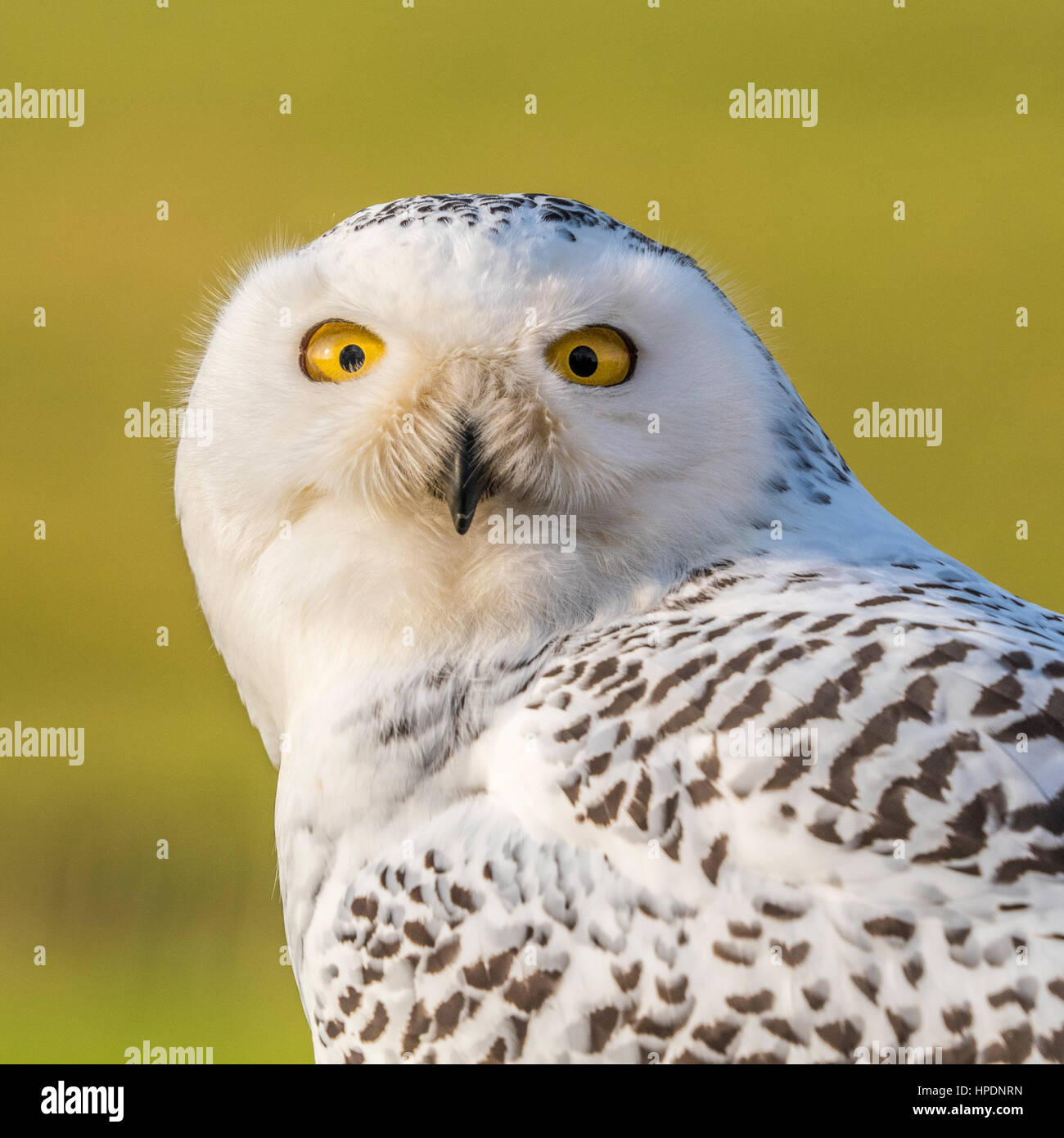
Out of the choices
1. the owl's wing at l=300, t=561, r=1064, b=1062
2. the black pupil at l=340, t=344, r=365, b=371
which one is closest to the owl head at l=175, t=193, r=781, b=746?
the black pupil at l=340, t=344, r=365, b=371

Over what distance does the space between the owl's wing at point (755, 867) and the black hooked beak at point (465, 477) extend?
22 centimetres

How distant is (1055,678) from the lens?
1.31m

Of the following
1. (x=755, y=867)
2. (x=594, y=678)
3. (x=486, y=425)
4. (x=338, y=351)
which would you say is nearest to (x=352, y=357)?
(x=338, y=351)

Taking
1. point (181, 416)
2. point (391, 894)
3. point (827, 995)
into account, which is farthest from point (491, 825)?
point (181, 416)

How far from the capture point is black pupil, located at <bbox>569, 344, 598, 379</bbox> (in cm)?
152

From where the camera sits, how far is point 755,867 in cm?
126

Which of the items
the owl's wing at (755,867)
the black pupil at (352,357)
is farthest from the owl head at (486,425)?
the owl's wing at (755,867)

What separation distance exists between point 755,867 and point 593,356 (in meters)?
0.58

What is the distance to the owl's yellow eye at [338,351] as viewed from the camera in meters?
1.57

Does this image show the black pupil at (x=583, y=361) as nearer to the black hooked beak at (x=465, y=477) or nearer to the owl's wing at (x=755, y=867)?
the black hooked beak at (x=465, y=477)

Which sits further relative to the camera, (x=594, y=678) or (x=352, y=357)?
(x=352, y=357)

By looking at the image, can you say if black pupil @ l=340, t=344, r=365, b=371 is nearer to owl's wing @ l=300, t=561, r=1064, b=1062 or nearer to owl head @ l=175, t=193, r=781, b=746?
owl head @ l=175, t=193, r=781, b=746

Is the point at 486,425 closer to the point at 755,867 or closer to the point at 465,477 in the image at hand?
the point at 465,477

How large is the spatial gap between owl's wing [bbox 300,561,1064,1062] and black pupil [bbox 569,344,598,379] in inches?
12.5
